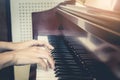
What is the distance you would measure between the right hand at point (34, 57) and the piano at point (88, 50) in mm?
148

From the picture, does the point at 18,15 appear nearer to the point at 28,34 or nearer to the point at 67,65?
the point at 28,34

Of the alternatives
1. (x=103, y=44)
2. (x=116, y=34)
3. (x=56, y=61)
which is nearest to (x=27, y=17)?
(x=56, y=61)

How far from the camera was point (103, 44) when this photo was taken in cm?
84

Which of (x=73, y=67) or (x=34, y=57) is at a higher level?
(x=34, y=57)

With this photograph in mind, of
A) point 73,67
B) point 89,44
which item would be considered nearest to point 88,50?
point 89,44

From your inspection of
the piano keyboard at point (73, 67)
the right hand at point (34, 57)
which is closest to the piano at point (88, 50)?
the piano keyboard at point (73, 67)

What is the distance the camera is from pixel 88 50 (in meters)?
1.20

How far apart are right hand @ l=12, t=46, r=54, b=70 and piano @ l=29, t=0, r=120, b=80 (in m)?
0.15

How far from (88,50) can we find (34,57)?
28cm

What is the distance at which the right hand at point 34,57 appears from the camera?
1182mm

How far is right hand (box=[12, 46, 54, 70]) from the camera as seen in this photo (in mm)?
1182

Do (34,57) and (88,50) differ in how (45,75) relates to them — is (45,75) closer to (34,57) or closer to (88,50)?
(34,57)

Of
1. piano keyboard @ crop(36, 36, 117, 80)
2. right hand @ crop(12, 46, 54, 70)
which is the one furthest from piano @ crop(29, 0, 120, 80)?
right hand @ crop(12, 46, 54, 70)

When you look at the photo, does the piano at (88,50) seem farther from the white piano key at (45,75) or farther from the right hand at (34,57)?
the right hand at (34,57)
